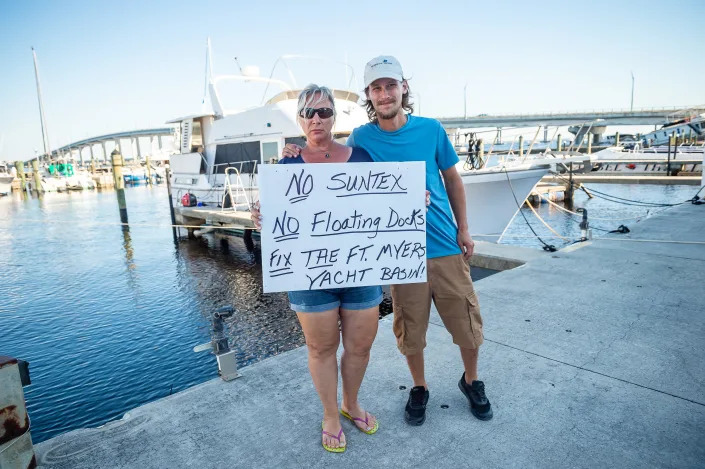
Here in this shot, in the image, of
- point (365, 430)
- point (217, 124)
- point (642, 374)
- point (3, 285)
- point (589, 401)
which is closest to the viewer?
point (365, 430)

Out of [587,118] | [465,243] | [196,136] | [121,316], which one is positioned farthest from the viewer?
[587,118]

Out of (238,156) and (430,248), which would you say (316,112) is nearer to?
(430,248)

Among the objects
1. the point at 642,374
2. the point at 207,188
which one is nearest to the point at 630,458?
the point at 642,374

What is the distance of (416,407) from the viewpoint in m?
2.43

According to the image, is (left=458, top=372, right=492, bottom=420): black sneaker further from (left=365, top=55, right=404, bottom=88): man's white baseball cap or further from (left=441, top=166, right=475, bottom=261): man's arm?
(left=365, top=55, right=404, bottom=88): man's white baseball cap

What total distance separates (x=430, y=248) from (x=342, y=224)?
1.81 feet

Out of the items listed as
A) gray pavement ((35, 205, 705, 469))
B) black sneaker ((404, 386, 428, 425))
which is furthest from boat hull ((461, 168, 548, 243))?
black sneaker ((404, 386, 428, 425))

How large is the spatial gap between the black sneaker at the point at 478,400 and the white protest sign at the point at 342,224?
77cm

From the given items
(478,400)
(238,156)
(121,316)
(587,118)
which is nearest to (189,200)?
(238,156)

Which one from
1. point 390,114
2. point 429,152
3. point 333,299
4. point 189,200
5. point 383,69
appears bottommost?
point 189,200

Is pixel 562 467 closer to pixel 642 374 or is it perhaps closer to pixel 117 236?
pixel 642 374

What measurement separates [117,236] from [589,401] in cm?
1769

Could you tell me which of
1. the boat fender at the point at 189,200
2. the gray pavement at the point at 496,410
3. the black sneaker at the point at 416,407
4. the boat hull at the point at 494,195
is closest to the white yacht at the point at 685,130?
the boat hull at the point at 494,195

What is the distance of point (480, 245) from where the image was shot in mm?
8227
